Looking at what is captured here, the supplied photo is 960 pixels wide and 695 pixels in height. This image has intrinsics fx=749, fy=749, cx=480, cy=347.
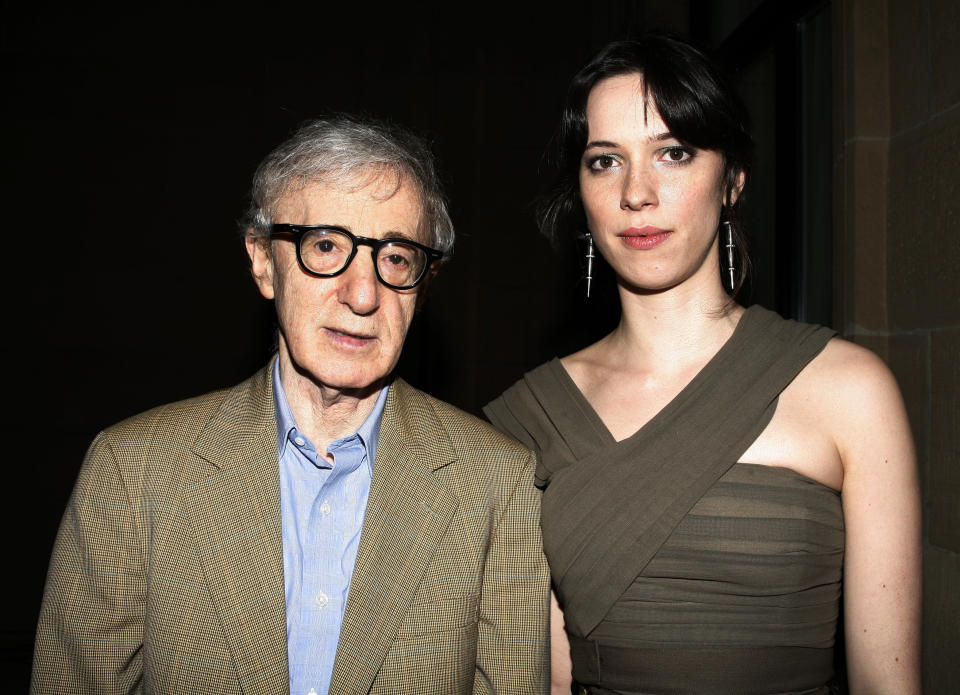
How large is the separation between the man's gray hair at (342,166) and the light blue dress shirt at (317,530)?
383mm

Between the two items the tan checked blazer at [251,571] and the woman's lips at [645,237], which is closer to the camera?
the tan checked blazer at [251,571]

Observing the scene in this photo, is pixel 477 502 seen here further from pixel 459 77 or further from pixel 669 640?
pixel 459 77

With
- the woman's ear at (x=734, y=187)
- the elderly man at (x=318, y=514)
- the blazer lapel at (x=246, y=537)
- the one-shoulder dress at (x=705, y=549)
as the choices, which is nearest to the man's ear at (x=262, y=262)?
the elderly man at (x=318, y=514)

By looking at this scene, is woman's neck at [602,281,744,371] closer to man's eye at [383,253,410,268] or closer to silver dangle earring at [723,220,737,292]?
silver dangle earring at [723,220,737,292]

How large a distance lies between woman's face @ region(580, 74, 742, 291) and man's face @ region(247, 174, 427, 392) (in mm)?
474

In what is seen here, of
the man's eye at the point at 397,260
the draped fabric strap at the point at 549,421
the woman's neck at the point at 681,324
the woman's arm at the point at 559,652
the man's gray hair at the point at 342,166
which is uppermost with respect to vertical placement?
the man's gray hair at the point at 342,166

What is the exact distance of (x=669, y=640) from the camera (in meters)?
1.57

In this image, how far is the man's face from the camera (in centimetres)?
151

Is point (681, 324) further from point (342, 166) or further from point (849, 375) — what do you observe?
point (342, 166)

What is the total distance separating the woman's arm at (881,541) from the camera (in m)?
1.50

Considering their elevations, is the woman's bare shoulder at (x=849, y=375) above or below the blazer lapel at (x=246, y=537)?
above

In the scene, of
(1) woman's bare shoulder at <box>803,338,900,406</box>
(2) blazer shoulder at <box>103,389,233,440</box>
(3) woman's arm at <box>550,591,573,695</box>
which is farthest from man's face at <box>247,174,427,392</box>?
(1) woman's bare shoulder at <box>803,338,900,406</box>

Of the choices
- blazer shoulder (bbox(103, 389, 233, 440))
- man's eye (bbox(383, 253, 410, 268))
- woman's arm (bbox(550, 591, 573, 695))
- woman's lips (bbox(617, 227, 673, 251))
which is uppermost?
woman's lips (bbox(617, 227, 673, 251))

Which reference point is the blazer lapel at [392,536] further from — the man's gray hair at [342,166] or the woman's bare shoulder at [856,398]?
the woman's bare shoulder at [856,398]
